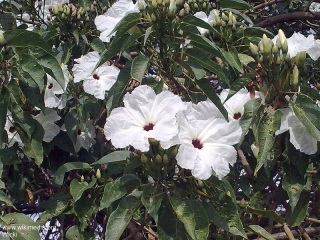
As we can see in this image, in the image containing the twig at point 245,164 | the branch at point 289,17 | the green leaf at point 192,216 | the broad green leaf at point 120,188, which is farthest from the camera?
the branch at point 289,17

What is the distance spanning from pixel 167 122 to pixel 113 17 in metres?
0.59

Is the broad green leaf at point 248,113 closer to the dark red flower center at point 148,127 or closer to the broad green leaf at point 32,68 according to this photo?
the dark red flower center at point 148,127

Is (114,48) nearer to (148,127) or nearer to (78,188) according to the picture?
(148,127)

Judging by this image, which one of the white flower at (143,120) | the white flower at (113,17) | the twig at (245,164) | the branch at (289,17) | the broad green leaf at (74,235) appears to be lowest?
the broad green leaf at (74,235)

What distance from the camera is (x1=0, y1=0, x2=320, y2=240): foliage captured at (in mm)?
1548

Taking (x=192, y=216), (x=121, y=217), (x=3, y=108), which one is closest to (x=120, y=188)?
(x=121, y=217)

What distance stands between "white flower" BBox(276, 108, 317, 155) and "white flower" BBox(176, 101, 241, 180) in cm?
15

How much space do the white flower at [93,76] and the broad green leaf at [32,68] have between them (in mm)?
359

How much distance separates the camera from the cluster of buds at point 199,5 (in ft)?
7.37

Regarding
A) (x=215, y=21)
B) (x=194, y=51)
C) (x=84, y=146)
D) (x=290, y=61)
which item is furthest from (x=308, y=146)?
(x=84, y=146)

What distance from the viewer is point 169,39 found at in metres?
1.69

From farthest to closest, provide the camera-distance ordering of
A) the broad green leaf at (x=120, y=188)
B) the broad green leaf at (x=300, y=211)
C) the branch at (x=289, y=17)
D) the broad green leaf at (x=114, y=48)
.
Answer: the branch at (x=289, y=17) → the broad green leaf at (x=300, y=211) → the broad green leaf at (x=114, y=48) → the broad green leaf at (x=120, y=188)

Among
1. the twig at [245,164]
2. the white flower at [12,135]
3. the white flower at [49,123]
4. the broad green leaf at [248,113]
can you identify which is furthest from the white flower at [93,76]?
the broad green leaf at [248,113]

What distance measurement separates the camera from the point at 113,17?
1.99 m
